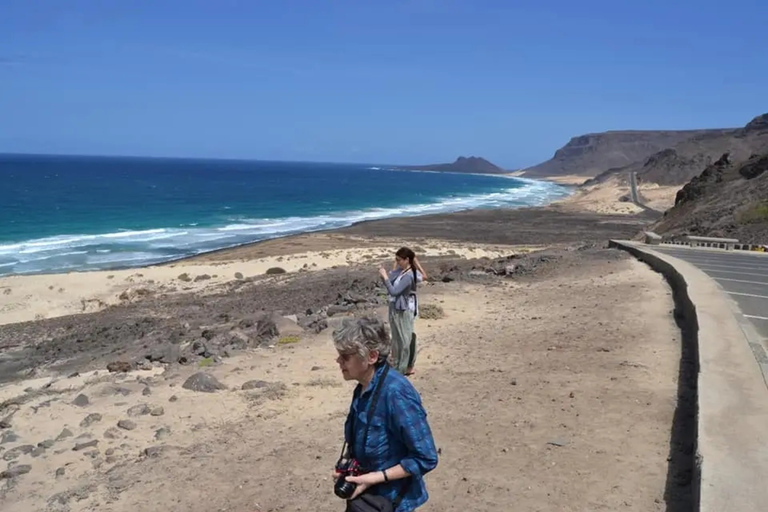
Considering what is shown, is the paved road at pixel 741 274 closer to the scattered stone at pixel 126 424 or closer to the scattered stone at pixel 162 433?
the scattered stone at pixel 162 433

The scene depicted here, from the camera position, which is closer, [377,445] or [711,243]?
[377,445]

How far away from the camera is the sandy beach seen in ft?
18.6

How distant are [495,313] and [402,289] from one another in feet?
17.5

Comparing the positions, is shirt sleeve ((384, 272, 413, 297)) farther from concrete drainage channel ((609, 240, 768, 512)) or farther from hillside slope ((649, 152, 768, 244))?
hillside slope ((649, 152, 768, 244))

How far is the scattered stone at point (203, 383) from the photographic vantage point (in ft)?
28.4

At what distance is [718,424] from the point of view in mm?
5418

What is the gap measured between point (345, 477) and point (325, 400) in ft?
15.8

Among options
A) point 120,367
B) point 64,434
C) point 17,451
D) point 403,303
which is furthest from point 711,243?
point 17,451

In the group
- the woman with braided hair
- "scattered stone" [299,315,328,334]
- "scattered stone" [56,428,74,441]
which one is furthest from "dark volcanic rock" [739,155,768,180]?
"scattered stone" [56,428,74,441]

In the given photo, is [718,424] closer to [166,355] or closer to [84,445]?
[84,445]

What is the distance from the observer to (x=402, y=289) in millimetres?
7691

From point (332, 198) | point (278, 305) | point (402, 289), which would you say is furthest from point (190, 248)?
point (332, 198)

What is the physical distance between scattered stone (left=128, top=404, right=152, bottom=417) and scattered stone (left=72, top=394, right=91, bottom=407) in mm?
765

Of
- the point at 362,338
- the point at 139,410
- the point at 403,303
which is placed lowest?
the point at 139,410
